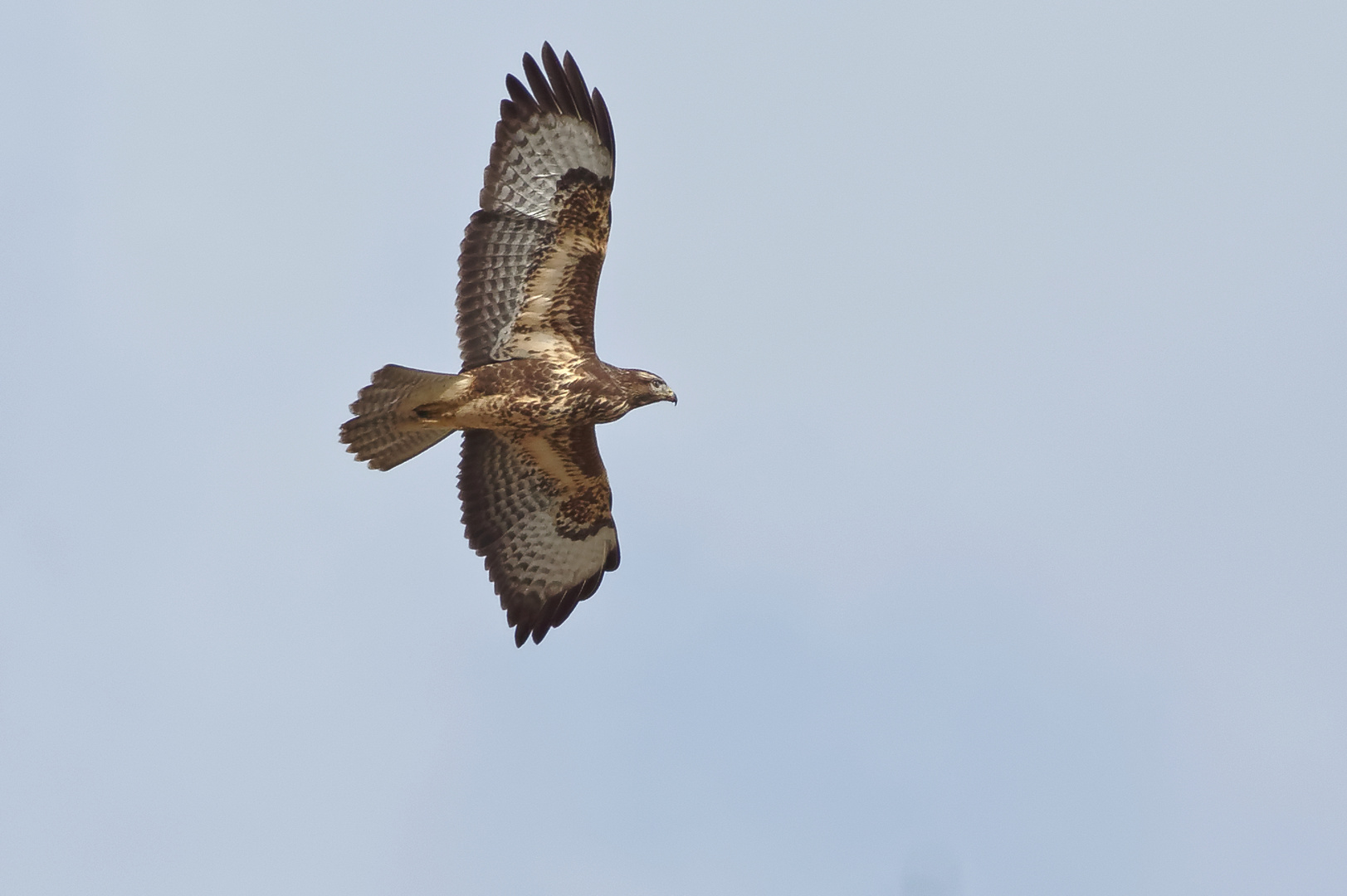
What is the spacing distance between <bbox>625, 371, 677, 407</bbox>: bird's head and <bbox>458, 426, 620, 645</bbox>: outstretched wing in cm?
92

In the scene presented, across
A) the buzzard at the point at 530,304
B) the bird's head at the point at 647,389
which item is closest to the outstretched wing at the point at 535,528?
the buzzard at the point at 530,304

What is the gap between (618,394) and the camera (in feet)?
46.2

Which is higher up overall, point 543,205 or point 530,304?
point 543,205

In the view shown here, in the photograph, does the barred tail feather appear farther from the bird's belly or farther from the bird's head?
the bird's head

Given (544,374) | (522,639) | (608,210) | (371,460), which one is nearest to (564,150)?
(608,210)

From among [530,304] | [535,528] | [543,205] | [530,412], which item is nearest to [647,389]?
[530,412]

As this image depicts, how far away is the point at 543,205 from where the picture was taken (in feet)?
45.9

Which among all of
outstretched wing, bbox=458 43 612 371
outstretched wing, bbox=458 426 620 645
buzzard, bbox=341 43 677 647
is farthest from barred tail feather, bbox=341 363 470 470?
outstretched wing, bbox=458 426 620 645

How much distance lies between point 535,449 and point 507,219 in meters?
1.80

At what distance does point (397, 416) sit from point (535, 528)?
1.61 meters

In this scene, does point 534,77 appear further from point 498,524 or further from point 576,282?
point 498,524

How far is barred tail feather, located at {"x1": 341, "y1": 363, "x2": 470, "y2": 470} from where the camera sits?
14.0m

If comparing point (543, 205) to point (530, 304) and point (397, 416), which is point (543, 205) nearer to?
point (530, 304)

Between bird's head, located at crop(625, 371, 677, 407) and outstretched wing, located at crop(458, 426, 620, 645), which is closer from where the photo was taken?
bird's head, located at crop(625, 371, 677, 407)
